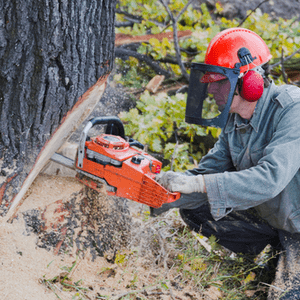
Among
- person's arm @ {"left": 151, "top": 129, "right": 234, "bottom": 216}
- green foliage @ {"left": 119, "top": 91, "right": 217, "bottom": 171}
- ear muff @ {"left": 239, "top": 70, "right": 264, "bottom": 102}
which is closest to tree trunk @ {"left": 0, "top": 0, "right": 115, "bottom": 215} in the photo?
person's arm @ {"left": 151, "top": 129, "right": 234, "bottom": 216}

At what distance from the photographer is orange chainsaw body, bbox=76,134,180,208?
78.0 inches

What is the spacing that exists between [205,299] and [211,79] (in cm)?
153

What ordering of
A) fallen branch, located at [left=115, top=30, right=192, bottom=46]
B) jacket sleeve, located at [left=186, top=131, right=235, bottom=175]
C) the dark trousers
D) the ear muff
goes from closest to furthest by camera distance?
the ear muff → the dark trousers → jacket sleeve, located at [left=186, top=131, right=235, bottom=175] → fallen branch, located at [left=115, top=30, right=192, bottom=46]

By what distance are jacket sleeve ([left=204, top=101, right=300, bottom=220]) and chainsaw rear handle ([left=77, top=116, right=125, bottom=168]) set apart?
823 millimetres

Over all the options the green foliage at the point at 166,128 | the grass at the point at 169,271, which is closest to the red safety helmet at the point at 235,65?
the grass at the point at 169,271

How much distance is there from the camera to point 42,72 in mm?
1699

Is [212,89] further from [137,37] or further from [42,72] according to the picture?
[137,37]

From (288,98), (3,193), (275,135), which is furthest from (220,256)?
(3,193)

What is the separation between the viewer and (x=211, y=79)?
2.14 metres

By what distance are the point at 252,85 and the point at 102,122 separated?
1.04 meters

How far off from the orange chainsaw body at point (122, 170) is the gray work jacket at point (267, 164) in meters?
0.34

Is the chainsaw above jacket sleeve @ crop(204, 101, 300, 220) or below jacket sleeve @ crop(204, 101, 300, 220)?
below

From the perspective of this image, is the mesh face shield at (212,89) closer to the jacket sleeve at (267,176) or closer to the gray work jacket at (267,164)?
the gray work jacket at (267,164)

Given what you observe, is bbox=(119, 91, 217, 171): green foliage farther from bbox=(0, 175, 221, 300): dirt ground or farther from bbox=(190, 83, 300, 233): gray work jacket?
bbox=(0, 175, 221, 300): dirt ground
